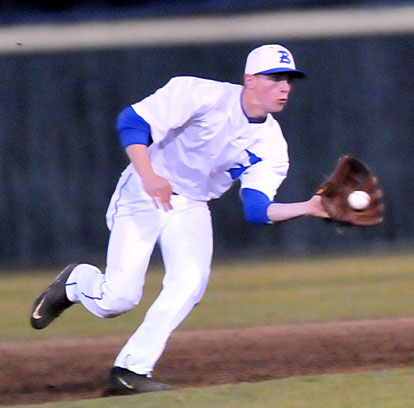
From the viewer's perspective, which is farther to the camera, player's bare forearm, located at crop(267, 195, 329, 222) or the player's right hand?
player's bare forearm, located at crop(267, 195, 329, 222)

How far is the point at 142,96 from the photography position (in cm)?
895

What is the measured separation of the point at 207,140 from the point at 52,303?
1157 mm

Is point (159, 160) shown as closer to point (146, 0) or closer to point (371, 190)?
point (371, 190)

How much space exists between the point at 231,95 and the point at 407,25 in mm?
5326

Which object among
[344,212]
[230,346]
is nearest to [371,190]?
[344,212]

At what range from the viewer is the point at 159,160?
4.39 m

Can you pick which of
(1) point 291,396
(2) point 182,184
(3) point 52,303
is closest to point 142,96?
(3) point 52,303

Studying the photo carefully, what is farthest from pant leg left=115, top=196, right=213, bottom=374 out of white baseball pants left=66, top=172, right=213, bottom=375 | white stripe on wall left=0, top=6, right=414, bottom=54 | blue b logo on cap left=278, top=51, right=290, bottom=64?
white stripe on wall left=0, top=6, right=414, bottom=54

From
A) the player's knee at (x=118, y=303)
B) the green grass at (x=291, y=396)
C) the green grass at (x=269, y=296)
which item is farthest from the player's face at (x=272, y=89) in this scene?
the green grass at (x=269, y=296)

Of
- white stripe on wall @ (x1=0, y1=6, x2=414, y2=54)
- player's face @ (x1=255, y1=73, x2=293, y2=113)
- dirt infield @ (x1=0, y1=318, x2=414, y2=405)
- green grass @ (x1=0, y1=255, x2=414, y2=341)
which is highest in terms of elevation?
white stripe on wall @ (x1=0, y1=6, x2=414, y2=54)

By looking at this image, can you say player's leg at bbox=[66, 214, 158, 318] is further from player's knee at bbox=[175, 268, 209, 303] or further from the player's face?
the player's face

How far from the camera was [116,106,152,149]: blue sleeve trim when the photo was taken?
407 centimetres

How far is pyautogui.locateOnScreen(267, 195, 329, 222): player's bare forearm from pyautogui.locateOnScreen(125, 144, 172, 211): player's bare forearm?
1.52 feet

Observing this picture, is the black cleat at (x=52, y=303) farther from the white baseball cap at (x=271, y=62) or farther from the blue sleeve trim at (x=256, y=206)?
the white baseball cap at (x=271, y=62)
